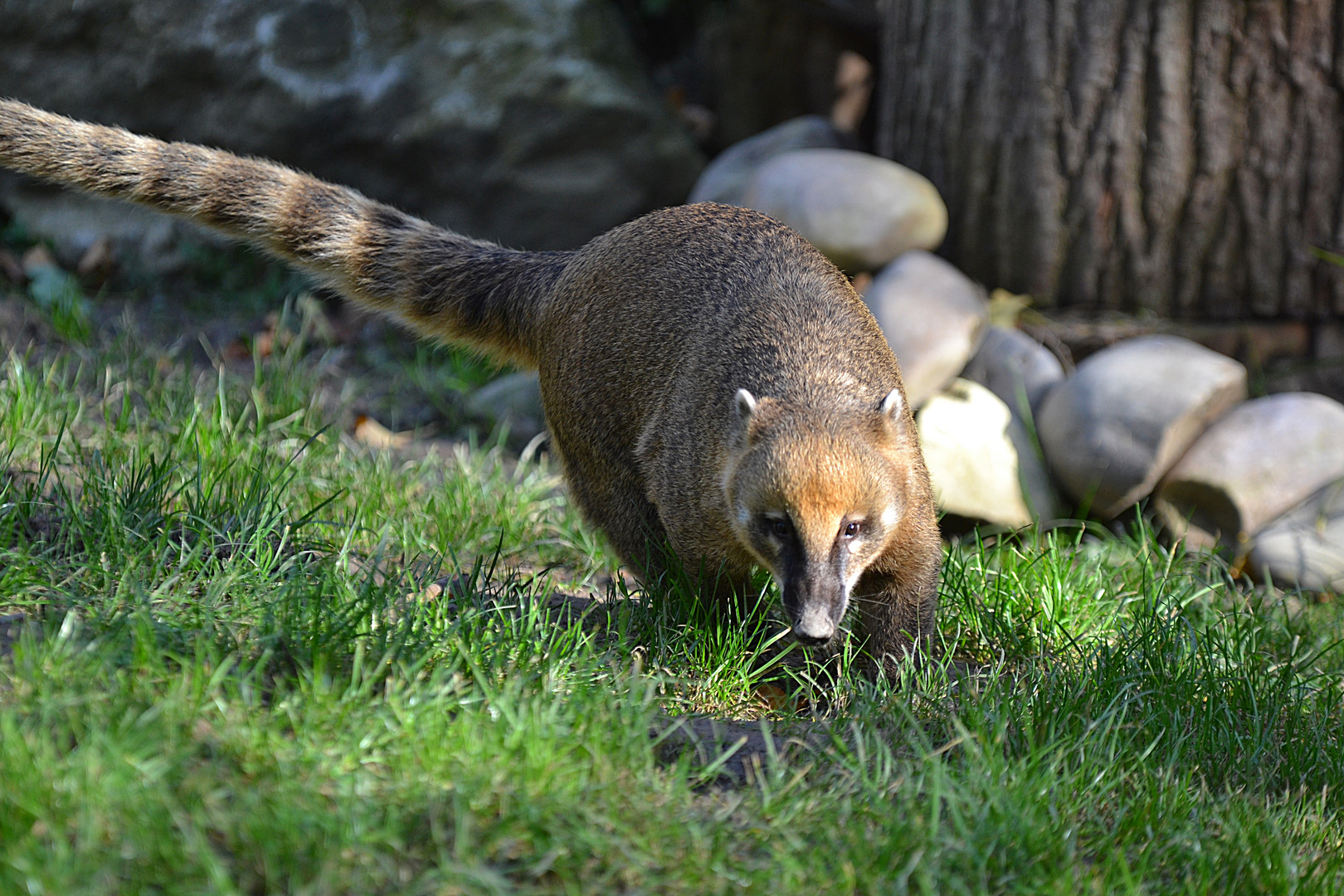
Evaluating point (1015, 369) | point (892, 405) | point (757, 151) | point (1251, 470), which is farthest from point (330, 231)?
point (1251, 470)

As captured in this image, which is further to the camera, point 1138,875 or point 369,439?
point 369,439

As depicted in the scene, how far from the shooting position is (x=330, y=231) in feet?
13.1

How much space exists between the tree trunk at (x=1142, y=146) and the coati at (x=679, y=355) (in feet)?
7.34

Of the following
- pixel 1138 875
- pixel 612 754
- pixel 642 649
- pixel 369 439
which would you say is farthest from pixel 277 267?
pixel 1138 875

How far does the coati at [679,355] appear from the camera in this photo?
2881 mm

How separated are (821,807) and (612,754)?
1.40ft

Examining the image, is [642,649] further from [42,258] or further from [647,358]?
[42,258]

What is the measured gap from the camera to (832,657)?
3264 mm

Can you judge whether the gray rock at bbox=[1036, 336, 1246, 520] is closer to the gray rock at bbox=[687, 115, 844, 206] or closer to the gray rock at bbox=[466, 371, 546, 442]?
the gray rock at bbox=[687, 115, 844, 206]

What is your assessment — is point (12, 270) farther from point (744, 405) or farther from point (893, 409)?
point (893, 409)

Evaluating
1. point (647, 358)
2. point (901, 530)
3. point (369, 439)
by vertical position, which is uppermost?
point (647, 358)

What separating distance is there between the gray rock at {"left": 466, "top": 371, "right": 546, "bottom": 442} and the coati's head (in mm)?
2663

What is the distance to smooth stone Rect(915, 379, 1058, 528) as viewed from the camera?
483cm

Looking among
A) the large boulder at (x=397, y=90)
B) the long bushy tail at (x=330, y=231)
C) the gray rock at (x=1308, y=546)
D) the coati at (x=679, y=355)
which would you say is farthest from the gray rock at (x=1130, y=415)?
the large boulder at (x=397, y=90)
